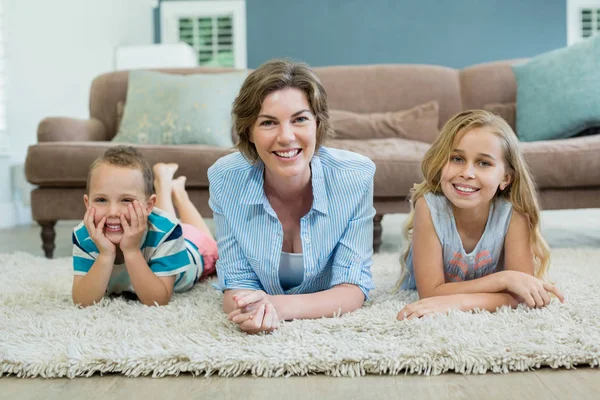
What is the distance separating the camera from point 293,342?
Answer: 107 cm

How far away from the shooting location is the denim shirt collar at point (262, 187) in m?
1.36

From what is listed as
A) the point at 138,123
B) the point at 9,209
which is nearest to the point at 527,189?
the point at 138,123

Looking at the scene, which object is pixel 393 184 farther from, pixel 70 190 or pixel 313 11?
pixel 313 11

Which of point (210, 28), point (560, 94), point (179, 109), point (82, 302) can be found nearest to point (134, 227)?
point (82, 302)

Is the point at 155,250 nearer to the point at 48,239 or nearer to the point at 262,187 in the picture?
the point at 262,187

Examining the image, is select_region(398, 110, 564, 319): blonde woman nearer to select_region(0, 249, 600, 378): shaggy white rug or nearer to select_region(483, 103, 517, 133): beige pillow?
select_region(0, 249, 600, 378): shaggy white rug

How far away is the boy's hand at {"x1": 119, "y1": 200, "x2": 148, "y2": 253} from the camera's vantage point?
140cm

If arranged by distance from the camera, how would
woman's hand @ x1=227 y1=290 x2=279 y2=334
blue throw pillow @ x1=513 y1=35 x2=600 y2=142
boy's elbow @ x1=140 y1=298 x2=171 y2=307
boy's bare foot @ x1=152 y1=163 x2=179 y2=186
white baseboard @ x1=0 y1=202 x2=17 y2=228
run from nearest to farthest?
woman's hand @ x1=227 y1=290 x2=279 y2=334 → boy's elbow @ x1=140 y1=298 x2=171 y2=307 → boy's bare foot @ x1=152 y1=163 x2=179 y2=186 → blue throw pillow @ x1=513 y1=35 x2=600 y2=142 → white baseboard @ x1=0 y1=202 x2=17 y2=228

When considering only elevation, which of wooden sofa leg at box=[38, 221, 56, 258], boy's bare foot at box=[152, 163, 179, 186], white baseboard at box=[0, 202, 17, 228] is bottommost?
white baseboard at box=[0, 202, 17, 228]

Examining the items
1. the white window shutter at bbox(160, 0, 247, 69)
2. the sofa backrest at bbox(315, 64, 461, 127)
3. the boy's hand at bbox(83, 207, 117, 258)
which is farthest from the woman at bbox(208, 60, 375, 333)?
the white window shutter at bbox(160, 0, 247, 69)

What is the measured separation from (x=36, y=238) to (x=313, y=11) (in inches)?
186

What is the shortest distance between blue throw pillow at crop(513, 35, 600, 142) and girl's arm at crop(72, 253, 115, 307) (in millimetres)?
2102

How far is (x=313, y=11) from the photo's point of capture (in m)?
6.96

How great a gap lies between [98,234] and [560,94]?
226 cm
